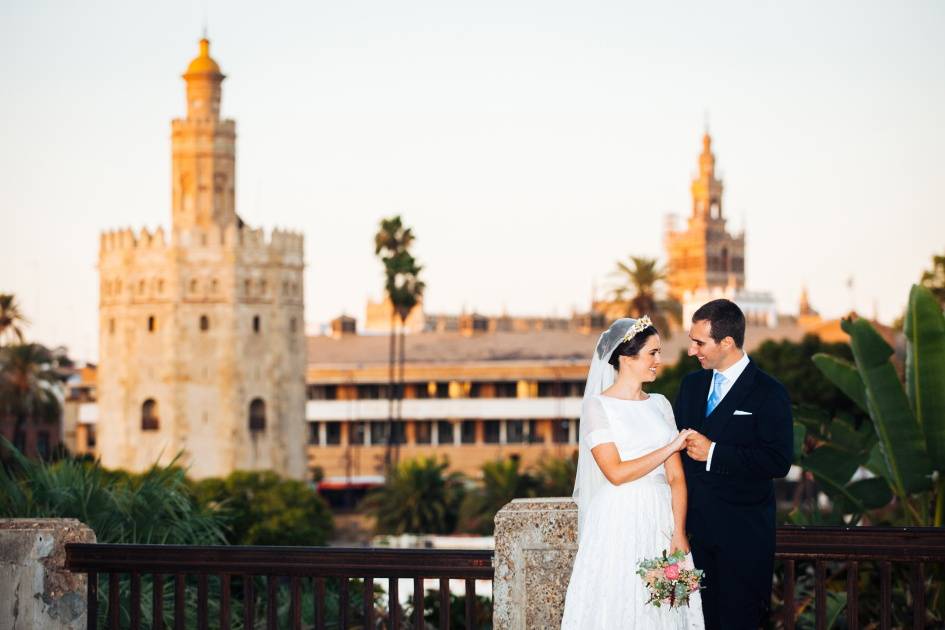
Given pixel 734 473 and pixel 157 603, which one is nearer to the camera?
pixel 734 473

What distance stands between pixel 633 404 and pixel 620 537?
0.63 metres

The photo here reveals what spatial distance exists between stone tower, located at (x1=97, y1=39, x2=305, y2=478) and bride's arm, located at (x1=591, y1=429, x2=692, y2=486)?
80.0m

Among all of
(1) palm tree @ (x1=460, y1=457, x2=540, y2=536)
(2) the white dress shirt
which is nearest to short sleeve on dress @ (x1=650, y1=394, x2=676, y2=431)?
(2) the white dress shirt

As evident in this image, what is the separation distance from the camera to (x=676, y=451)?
8062mm

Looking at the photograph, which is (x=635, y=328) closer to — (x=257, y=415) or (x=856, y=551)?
(x=856, y=551)

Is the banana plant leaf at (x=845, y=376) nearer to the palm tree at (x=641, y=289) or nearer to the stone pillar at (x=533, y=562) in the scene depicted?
the stone pillar at (x=533, y=562)

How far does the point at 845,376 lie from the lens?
57.7 ft

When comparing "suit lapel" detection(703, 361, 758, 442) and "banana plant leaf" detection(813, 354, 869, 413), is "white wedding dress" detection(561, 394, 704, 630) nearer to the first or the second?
"suit lapel" detection(703, 361, 758, 442)

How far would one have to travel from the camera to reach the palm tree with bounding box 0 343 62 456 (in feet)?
299

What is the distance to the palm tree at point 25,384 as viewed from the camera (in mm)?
91125

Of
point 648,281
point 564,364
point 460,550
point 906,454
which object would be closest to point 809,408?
point 906,454

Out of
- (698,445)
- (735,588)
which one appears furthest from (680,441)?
(735,588)

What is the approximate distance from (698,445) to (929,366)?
25.2ft

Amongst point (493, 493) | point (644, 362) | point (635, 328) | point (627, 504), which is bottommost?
point (493, 493)
